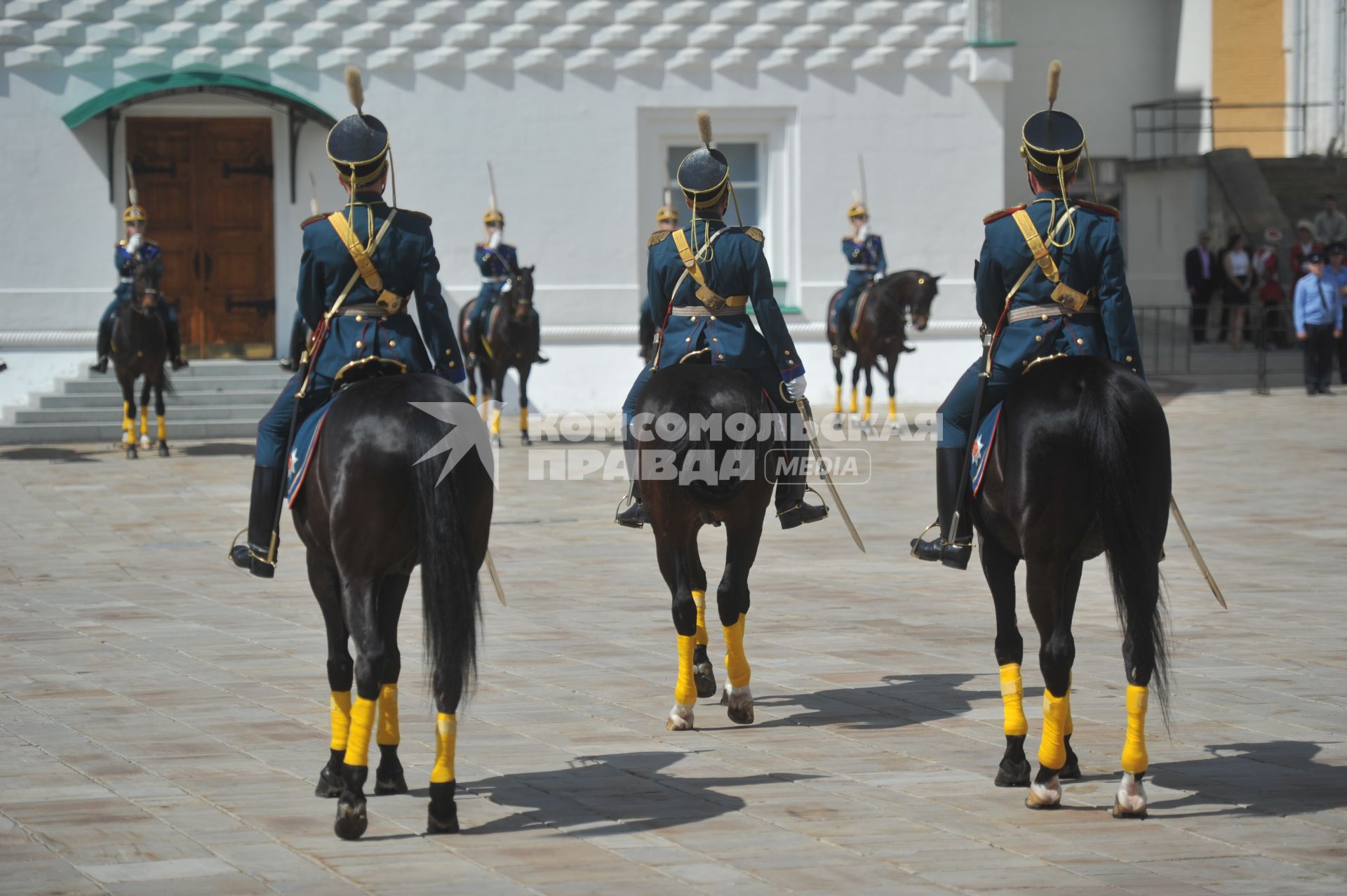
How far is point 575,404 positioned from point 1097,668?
16.4 metres

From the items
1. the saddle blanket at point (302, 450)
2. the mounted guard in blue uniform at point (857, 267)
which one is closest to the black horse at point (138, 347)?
the mounted guard in blue uniform at point (857, 267)

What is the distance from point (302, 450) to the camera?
20.1 feet

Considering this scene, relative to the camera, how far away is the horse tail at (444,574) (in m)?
5.61

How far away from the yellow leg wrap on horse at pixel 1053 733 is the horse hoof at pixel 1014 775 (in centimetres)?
19

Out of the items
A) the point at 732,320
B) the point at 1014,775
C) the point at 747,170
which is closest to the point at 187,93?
the point at 747,170

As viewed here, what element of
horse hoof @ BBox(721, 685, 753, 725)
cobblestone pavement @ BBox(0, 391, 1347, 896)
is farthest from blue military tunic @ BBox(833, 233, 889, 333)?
horse hoof @ BBox(721, 685, 753, 725)

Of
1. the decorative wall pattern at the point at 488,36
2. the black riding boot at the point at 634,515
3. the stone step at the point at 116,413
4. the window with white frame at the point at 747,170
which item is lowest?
the stone step at the point at 116,413

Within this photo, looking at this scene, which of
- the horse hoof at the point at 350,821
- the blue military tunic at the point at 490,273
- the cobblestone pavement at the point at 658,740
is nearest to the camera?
the cobblestone pavement at the point at 658,740

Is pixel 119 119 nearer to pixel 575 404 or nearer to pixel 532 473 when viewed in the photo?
pixel 575 404

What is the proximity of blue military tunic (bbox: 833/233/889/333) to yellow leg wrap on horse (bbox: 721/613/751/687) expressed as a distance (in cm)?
1488

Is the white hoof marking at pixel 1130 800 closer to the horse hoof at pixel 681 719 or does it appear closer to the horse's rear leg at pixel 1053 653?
the horse's rear leg at pixel 1053 653

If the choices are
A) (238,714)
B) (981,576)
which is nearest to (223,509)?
(981,576)

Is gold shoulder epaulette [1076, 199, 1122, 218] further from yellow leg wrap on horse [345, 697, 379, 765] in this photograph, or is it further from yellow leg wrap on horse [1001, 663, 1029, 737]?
yellow leg wrap on horse [345, 697, 379, 765]

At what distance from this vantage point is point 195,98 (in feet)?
76.1
